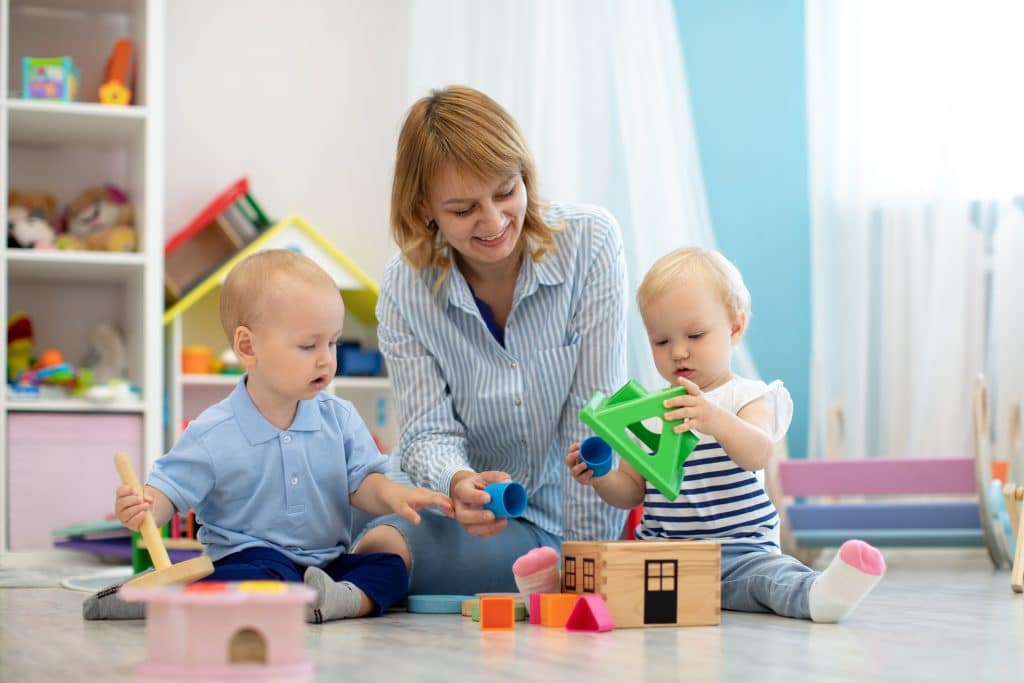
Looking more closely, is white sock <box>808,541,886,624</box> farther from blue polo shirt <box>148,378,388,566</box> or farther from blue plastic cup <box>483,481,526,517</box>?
blue polo shirt <box>148,378,388,566</box>

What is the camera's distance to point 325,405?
5.12ft

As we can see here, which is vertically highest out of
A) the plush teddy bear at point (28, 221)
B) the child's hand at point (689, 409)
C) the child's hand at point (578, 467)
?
the plush teddy bear at point (28, 221)

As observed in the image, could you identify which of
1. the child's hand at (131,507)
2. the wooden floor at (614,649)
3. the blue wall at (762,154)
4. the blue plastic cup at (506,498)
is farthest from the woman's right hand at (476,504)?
the blue wall at (762,154)

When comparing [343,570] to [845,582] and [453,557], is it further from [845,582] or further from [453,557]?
[845,582]

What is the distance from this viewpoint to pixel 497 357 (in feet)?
5.31

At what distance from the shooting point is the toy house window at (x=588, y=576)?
129 centimetres

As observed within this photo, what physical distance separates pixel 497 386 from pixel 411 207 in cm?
26

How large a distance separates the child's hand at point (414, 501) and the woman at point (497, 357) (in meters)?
0.09

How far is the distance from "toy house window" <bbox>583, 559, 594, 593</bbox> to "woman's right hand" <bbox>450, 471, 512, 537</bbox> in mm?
115

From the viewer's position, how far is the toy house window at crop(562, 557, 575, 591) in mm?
1339

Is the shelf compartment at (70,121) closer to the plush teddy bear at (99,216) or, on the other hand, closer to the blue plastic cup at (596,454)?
the plush teddy bear at (99,216)

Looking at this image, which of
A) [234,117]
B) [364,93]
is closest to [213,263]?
[234,117]

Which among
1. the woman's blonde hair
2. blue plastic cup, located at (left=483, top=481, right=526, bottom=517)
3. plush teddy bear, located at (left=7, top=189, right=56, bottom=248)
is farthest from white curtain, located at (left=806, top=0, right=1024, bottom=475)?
plush teddy bear, located at (left=7, top=189, right=56, bottom=248)

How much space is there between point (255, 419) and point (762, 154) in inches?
71.3
